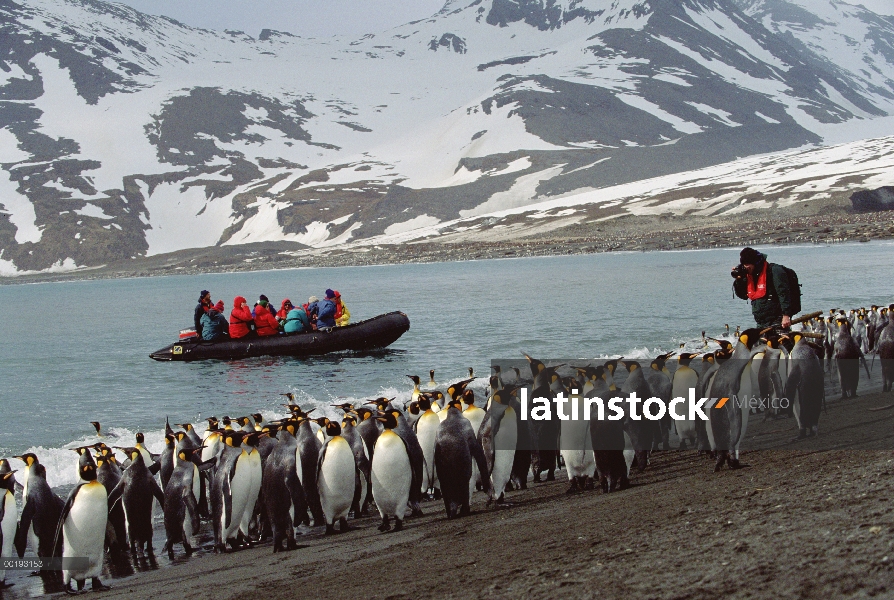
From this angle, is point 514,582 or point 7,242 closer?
point 514,582

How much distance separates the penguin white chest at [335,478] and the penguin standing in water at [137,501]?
1677 mm

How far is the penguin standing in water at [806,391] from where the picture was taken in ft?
31.7

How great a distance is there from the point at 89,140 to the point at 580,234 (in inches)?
5547

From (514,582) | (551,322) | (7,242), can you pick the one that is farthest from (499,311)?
(7,242)

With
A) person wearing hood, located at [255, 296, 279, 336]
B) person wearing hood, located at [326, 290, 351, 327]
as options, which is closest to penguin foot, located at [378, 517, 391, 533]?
person wearing hood, located at [326, 290, 351, 327]

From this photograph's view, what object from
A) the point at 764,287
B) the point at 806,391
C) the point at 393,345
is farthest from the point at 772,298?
the point at 393,345

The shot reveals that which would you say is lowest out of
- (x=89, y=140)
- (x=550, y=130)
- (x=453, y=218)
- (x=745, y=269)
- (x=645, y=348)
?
(x=645, y=348)

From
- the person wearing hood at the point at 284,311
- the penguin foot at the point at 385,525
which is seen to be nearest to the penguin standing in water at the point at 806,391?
the penguin foot at the point at 385,525

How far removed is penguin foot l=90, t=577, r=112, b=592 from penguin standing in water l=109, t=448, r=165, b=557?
0.85m

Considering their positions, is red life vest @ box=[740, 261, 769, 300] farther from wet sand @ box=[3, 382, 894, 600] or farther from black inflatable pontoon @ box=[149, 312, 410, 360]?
black inflatable pontoon @ box=[149, 312, 410, 360]

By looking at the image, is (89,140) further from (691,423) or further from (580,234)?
(691,423)

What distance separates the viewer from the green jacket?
33.0 ft

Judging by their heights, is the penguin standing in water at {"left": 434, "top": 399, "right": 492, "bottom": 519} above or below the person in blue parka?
below

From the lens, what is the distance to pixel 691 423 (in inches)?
429
